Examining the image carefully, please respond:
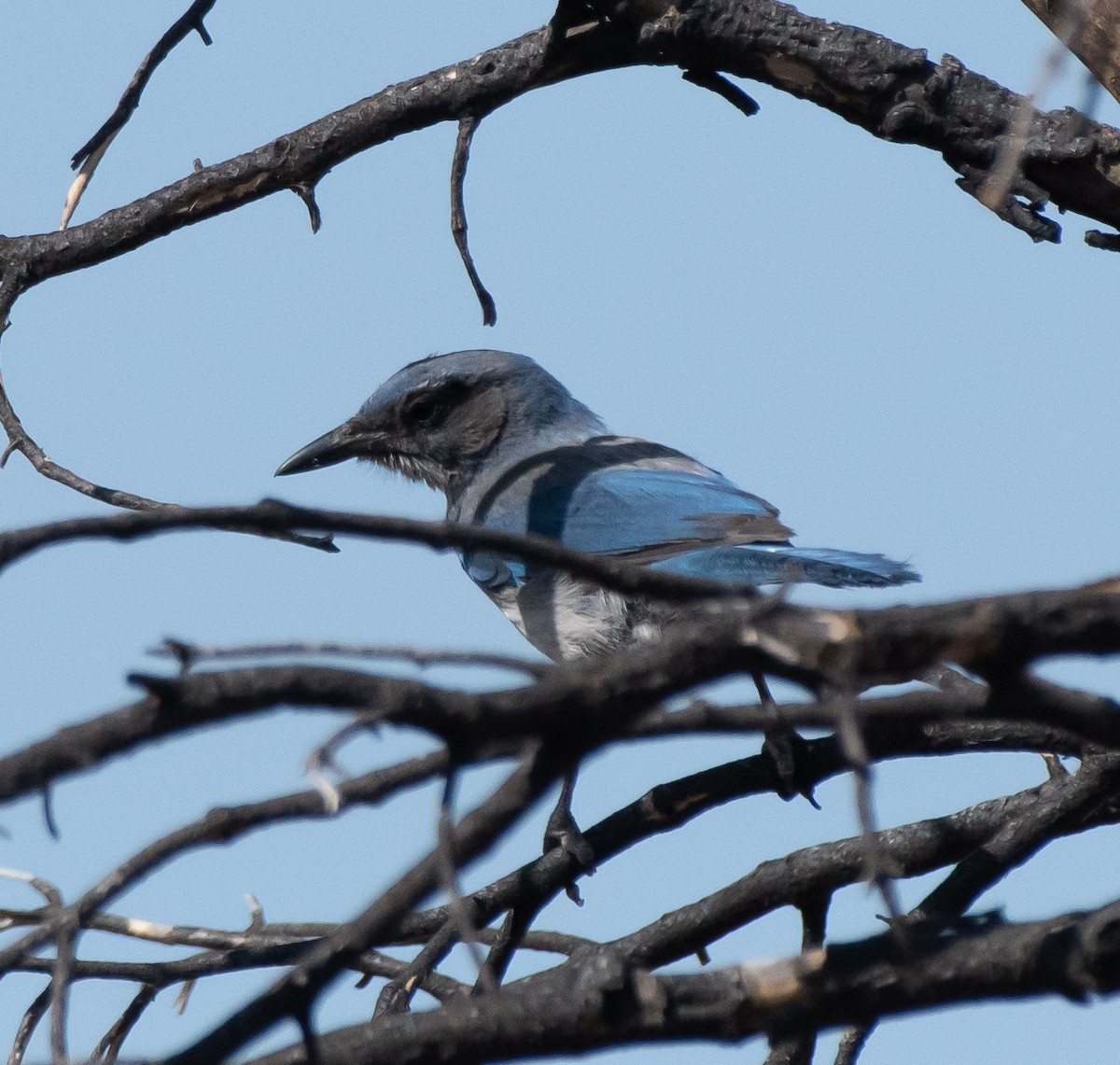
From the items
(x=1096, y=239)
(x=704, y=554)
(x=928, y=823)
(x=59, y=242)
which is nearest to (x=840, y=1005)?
(x=928, y=823)

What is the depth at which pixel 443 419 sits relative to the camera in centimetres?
693

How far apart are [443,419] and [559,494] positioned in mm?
1022

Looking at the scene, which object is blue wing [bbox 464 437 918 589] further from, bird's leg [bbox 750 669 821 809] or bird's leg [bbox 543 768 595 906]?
bird's leg [bbox 543 768 595 906]

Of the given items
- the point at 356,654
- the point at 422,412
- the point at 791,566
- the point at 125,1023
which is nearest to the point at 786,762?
the point at 791,566

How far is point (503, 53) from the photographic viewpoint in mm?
4250

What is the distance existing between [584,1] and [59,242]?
1.69 m

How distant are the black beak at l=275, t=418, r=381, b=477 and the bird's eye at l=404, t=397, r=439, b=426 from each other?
0.17 m

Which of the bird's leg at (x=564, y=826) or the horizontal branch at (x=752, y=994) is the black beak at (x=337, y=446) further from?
the horizontal branch at (x=752, y=994)

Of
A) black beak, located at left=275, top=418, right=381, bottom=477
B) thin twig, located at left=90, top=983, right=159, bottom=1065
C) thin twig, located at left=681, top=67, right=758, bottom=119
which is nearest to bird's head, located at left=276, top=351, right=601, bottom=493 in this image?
black beak, located at left=275, top=418, right=381, bottom=477

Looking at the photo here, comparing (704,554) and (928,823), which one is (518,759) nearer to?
(928,823)

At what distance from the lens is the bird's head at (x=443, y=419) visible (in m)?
6.85

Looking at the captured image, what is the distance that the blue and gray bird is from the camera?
5070mm

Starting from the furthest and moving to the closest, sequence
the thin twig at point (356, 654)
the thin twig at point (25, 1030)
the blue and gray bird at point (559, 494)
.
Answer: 1. the blue and gray bird at point (559, 494)
2. the thin twig at point (25, 1030)
3. the thin twig at point (356, 654)

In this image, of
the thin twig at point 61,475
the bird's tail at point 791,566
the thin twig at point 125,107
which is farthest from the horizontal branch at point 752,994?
the thin twig at point 125,107
